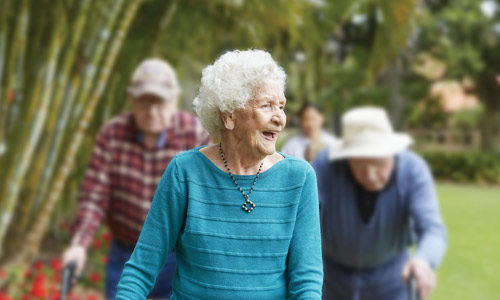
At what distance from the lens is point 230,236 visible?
4.42ft

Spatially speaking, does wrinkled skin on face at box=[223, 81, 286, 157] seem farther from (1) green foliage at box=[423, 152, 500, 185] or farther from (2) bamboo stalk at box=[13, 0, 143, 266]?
(1) green foliage at box=[423, 152, 500, 185]

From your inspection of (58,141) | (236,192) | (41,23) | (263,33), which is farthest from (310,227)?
(263,33)

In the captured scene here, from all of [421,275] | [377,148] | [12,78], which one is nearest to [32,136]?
[12,78]

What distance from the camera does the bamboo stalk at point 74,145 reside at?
4.36m

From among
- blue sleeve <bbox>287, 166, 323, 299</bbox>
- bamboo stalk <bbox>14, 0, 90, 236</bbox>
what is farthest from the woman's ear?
bamboo stalk <bbox>14, 0, 90, 236</bbox>

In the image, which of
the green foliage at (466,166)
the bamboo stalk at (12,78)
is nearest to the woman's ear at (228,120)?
the bamboo stalk at (12,78)

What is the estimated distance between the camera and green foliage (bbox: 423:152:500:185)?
20672mm

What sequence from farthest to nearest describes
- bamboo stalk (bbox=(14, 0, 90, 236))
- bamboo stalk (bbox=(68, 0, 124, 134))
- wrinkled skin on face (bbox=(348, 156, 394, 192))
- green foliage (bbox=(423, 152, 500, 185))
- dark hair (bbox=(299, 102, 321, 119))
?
green foliage (bbox=(423, 152, 500, 185))
dark hair (bbox=(299, 102, 321, 119))
bamboo stalk (bbox=(14, 0, 90, 236))
bamboo stalk (bbox=(68, 0, 124, 134))
wrinkled skin on face (bbox=(348, 156, 394, 192))

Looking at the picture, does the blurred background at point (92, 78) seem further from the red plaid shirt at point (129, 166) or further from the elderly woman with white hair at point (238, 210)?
the red plaid shirt at point (129, 166)

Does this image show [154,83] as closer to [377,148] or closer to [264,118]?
[377,148]

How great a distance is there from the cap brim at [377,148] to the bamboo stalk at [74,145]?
221cm

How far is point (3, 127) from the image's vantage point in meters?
Result: 4.75

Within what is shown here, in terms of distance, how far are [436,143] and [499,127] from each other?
22.6 feet

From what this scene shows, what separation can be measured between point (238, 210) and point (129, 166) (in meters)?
1.47
